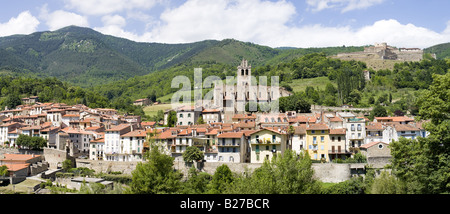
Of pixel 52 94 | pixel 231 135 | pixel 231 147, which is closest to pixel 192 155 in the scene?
pixel 231 147

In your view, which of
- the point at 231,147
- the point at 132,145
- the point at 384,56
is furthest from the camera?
the point at 384,56

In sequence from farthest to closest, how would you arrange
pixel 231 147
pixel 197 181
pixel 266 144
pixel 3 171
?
1. pixel 3 171
2. pixel 231 147
3. pixel 266 144
4. pixel 197 181

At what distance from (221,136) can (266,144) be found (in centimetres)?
533

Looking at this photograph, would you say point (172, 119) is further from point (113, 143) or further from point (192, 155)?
point (192, 155)

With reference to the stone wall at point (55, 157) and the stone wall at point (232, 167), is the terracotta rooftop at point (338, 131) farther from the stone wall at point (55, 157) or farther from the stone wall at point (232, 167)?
the stone wall at point (55, 157)

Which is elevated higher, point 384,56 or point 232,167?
point 384,56

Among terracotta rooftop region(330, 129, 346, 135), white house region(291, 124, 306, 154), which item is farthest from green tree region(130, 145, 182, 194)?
terracotta rooftop region(330, 129, 346, 135)

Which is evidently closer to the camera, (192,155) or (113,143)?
(192,155)

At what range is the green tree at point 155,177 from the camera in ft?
63.2

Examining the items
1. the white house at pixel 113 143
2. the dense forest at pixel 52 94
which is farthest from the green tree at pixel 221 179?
the dense forest at pixel 52 94

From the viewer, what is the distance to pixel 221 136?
44594 millimetres

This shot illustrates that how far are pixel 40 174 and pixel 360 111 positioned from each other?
2272 inches
